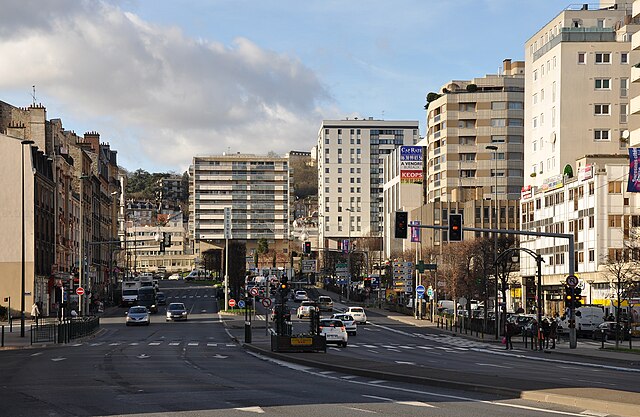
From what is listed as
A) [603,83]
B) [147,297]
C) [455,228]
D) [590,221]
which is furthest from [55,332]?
[603,83]

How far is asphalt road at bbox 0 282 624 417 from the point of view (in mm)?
19312

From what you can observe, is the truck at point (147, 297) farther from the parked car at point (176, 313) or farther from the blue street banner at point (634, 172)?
the blue street banner at point (634, 172)

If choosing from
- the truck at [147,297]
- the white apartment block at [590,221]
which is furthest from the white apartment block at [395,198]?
the white apartment block at [590,221]

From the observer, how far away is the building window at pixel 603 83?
340 ft

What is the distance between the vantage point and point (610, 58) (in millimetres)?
104062

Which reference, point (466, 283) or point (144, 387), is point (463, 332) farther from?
point (144, 387)

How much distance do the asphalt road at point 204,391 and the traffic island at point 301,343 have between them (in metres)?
Result: 1.24

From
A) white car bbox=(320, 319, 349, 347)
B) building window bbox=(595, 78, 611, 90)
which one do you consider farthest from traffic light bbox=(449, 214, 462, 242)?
building window bbox=(595, 78, 611, 90)

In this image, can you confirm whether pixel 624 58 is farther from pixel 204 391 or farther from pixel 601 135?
pixel 204 391

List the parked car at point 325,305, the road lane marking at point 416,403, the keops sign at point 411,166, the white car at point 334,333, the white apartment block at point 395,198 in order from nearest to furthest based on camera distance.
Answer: the road lane marking at point 416,403, the white car at point 334,333, the parked car at point 325,305, the keops sign at point 411,166, the white apartment block at point 395,198

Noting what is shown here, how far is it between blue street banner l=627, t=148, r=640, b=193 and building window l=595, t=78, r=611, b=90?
1350 inches

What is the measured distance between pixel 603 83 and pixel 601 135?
5.47m

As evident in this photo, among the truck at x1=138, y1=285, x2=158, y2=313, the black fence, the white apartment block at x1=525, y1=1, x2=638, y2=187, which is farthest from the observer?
the truck at x1=138, y1=285, x2=158, y2=313

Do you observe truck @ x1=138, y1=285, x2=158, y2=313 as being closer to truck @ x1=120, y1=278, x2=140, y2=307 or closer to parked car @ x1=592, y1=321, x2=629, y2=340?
truck @ x1=120, y1=278, x2=140, y2=307
